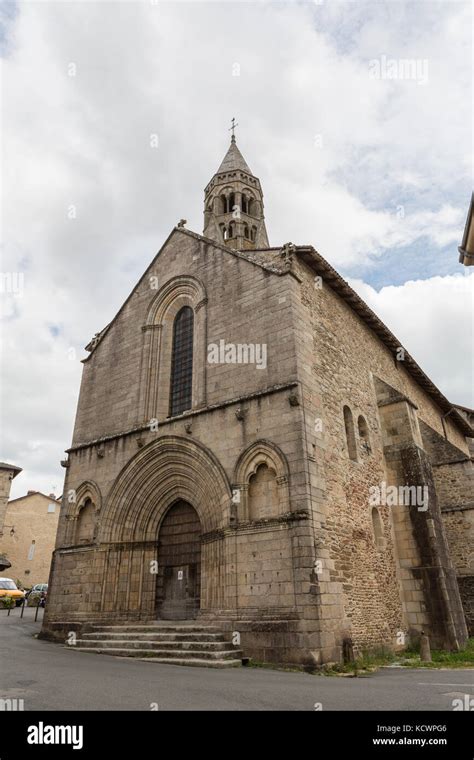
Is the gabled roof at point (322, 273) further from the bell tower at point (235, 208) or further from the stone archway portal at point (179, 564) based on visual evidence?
the stone archway portal at point (179, 564)

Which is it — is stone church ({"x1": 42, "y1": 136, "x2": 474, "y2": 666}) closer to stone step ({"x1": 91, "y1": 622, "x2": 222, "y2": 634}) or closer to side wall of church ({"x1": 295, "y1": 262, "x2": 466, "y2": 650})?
side wall of church ({"x1": 295, "y1": 262, "x2": 466, "y2": 650})

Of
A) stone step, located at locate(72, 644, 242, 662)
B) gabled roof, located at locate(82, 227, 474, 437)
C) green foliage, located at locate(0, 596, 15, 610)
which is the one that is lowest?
stone step, located at locate(72, 644, 242, 662)

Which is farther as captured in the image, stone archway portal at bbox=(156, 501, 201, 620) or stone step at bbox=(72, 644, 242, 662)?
stone archway portal at bbox=(156, 501, 201, 620)

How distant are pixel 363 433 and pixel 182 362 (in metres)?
5.63

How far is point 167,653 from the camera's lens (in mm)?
9328

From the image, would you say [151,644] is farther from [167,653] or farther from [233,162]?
[233,162]

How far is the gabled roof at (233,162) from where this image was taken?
928 inches

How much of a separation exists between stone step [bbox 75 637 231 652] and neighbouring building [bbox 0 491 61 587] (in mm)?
25828

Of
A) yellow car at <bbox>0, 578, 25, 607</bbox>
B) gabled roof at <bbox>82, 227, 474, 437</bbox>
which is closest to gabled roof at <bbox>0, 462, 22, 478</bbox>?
yellow car at <bbox>0, 578, 25, 607</bbox>

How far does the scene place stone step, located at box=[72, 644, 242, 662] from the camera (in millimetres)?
8836

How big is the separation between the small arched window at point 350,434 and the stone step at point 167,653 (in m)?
5.61

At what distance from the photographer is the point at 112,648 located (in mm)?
10242

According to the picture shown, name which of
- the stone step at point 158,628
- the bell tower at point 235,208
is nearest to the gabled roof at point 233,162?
the bell tower at point 235,208


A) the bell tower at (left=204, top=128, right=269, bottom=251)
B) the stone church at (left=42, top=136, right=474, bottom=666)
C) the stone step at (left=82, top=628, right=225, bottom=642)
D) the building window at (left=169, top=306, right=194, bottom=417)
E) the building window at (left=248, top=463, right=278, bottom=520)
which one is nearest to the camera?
the stone step at (left=82, top=628, right=225, bottom=642)
